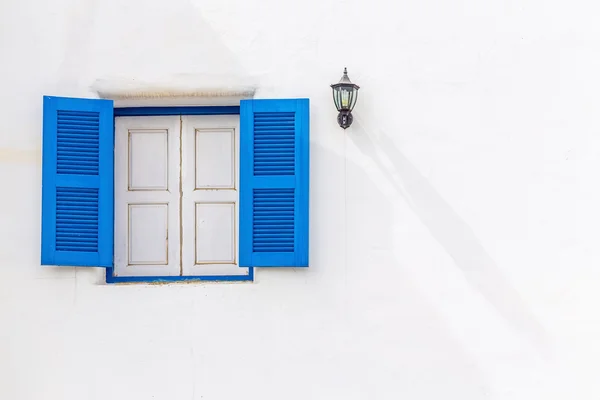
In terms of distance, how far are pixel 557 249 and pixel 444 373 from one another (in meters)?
1.00

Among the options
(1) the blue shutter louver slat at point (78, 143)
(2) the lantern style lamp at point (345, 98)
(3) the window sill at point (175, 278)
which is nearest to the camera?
(2) the lantern style lamp at point (345, 98)

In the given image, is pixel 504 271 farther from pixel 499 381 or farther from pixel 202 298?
pixel 202 298

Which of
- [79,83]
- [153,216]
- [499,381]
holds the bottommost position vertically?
[499,381]

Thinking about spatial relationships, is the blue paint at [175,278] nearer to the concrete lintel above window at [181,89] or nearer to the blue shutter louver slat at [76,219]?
the blue shutter louver slat at [76,219]

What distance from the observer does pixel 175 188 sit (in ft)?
17.7

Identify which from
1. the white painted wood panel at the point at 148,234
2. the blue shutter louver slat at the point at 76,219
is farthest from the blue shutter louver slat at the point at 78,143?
the white painted wood panel at the point at 148,234

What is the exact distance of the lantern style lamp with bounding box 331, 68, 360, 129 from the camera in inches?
201

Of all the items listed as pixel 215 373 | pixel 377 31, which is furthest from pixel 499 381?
pixel 377 31

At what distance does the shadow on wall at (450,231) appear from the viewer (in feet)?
17.0

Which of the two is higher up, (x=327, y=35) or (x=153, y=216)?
(x=327, y=35)

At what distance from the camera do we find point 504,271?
519 cm

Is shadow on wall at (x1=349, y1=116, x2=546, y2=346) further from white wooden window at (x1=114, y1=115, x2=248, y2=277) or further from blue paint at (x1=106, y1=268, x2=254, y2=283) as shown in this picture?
blue paint at (x1=106, y1=268, x2=254, y2=283)

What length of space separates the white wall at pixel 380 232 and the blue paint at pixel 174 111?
0.78ft

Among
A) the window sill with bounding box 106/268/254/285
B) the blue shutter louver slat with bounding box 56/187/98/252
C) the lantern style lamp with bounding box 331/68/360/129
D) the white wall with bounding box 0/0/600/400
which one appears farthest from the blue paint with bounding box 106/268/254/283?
the lantern style lamp with bounding box 331/68/360/129
